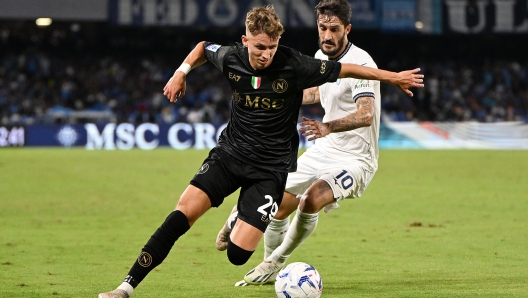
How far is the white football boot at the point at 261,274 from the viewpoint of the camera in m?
6.70

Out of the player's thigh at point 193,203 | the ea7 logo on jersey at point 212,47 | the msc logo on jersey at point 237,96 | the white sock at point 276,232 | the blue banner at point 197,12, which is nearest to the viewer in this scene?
the player's thigh at point 193,203

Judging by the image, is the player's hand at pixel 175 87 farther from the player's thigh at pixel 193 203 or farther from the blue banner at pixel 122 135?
the blue banner at pixel 122 135

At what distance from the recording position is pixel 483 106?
36188 millimetres

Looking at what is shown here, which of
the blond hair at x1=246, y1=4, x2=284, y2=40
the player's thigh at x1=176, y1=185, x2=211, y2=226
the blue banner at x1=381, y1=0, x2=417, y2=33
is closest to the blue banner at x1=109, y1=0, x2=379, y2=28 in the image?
the blue banner at x1=381, y1=0, x2=417, y2=33

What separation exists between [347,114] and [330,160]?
1.45 ft

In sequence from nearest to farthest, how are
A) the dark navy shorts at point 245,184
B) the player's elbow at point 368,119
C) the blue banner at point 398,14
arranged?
the dark navy shorts at point 245,184 < the player's elbow at point 368,119 < the blue banner at point 398,14

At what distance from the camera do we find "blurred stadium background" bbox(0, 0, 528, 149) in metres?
28.9

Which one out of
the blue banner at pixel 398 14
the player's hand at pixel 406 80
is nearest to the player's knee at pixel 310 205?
the player's hand at pixel 406 80

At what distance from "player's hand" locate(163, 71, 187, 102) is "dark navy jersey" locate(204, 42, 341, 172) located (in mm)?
376

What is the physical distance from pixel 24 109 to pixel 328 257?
26482 mm

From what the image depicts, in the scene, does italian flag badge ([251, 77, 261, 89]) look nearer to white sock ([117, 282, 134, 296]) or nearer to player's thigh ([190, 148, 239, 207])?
player's thigh ([190, 148, 239, 207])

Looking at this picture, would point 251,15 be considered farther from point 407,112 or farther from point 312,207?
point 407,112

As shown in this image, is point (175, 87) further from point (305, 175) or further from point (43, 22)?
point (43, 22)

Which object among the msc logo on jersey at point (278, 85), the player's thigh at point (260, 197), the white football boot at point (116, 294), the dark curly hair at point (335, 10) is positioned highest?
the dark curly hair at point (335, 10)
